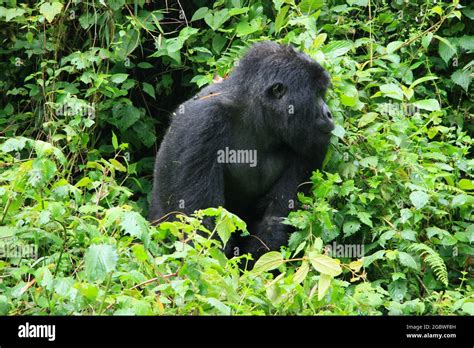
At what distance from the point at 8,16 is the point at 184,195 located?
230cm

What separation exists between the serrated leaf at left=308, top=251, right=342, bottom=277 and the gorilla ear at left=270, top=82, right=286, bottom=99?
1.80 metres

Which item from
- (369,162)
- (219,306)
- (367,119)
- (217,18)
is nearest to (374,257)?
(369,162)

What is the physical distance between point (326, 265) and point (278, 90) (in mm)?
1916

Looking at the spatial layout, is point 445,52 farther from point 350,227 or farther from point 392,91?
point 350,227

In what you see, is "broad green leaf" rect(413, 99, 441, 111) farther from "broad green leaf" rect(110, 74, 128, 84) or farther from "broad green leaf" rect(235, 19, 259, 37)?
"broad green leaf" rect(110, 74, 128, 84)

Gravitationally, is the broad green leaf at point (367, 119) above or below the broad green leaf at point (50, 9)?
below

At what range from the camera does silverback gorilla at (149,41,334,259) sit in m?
5.71

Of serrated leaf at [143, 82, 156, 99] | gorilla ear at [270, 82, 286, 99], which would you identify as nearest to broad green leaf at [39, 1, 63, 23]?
serrated leaf at [143, 82, 156, 99]

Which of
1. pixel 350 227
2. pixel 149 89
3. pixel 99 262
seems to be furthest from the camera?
pixel 149 89

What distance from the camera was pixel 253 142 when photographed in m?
6.03

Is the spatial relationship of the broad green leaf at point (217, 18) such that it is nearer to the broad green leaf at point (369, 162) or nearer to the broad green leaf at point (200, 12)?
the broad green leaf at point (200, 12)

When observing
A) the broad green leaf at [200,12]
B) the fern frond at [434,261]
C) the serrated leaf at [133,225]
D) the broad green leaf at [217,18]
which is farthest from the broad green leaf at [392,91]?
the serrated leaf at [133,225]

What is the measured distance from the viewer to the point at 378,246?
5.59m

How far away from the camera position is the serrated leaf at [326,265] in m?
4.22
